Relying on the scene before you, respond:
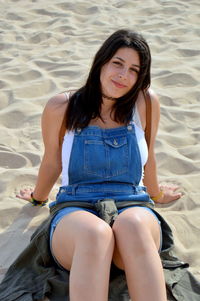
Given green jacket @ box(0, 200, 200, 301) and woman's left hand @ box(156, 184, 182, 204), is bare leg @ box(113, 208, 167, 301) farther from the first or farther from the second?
woman's left hand @ box(156, 184, 182, 204)

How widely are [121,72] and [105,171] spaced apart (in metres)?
0.49

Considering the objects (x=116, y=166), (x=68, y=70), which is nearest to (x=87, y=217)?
(x=116, y=166)

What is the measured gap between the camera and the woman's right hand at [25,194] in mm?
2834

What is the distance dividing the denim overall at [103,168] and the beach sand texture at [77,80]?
1.42 feet

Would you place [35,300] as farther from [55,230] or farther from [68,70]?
[68,70]

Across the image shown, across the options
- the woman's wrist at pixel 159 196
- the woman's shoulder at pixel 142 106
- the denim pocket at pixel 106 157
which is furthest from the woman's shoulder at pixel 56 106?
the woman's wrist at pixel 159 196

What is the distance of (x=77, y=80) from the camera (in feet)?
14.6

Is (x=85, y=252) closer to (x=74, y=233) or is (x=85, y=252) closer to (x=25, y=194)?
(x=74, y=233)

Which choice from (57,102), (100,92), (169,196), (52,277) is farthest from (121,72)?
(52,277)

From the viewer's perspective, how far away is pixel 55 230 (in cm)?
217

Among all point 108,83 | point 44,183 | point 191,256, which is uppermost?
point 108,83

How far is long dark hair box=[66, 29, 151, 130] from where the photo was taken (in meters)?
2.37

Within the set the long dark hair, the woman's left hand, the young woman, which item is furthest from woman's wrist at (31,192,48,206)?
the woman's left hand

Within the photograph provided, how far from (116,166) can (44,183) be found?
1.69ft
